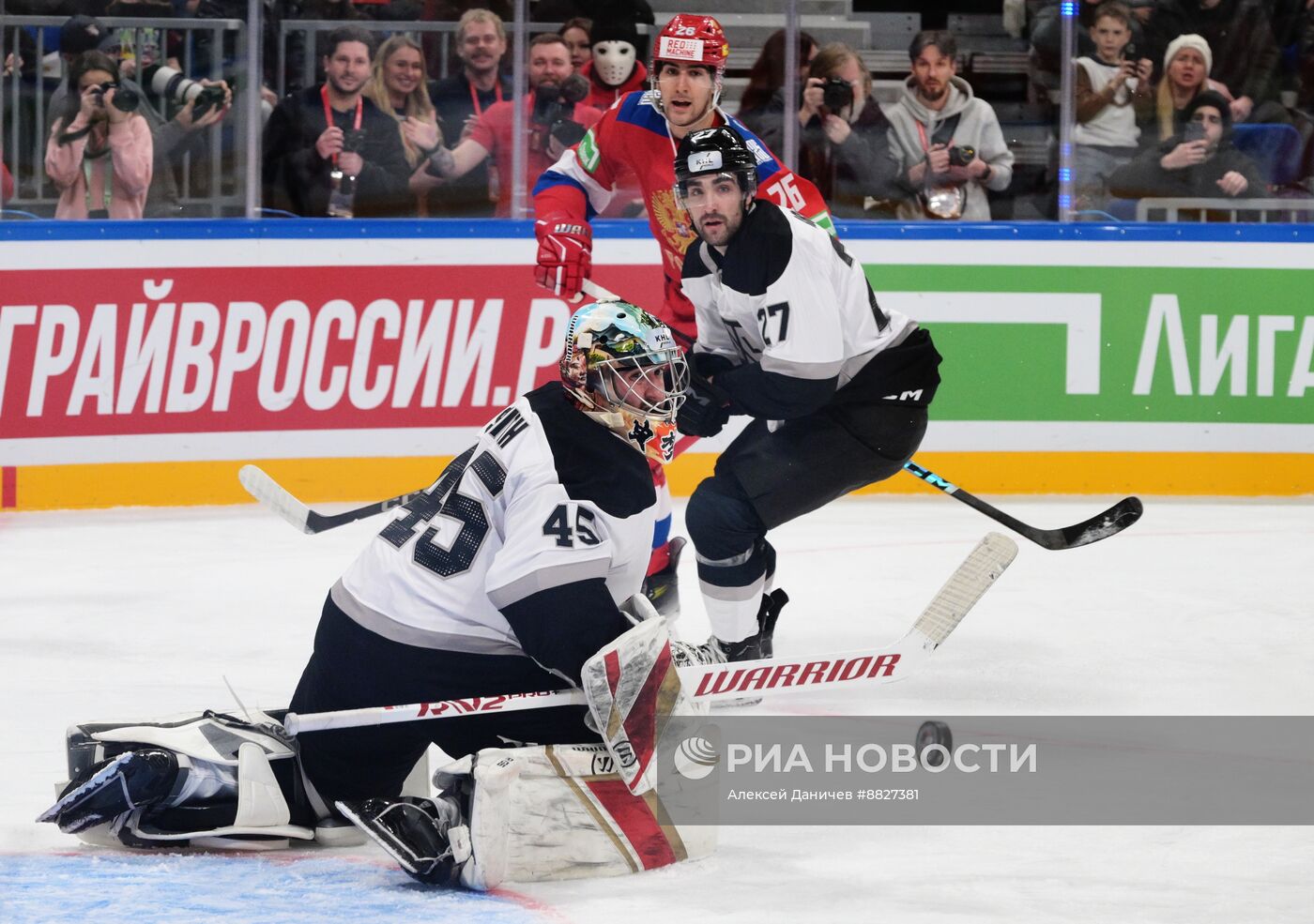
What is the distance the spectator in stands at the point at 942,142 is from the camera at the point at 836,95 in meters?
0.15

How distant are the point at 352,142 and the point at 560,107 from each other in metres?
0.68

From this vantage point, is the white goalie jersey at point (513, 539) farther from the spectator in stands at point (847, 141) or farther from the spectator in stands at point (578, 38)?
the spectator in stands at point (847, 141)

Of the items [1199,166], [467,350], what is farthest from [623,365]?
[1199,166]

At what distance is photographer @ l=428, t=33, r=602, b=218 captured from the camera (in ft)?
20.0

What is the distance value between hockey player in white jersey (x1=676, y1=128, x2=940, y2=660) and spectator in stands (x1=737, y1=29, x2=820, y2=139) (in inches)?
100

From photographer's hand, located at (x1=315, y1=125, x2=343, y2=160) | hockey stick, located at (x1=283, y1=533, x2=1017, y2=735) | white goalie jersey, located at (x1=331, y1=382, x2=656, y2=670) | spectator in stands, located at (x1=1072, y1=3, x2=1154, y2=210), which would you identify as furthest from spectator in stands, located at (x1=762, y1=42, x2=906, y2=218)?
white goalie jersey, located at (x1=331, y1=382, x2=656, y2=670)

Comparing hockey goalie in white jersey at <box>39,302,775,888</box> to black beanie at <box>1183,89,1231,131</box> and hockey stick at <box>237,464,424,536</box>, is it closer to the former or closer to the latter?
hockey stick at <box>237,464,424,536</box>

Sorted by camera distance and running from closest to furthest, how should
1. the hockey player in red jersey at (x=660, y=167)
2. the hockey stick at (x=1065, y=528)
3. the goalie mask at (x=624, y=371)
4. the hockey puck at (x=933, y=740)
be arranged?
the goalie mask at (x=624, y=371) < the hockey puck at (x=933, y=740) < the hockey stick at (x=1065, y=528) < the hockey player in red jersey at (x=660, y=167)

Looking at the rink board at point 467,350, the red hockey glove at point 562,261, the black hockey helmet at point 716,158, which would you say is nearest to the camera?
the black hockey helmet at point 716,158

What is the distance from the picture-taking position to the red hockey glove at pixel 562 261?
416 cm

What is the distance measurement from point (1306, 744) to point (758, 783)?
1074 millimetres

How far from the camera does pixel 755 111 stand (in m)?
6.21

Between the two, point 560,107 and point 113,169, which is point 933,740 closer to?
point 560,107

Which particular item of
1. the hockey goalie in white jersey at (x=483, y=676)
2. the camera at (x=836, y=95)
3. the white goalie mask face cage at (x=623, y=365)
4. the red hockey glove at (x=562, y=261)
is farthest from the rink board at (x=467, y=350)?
the white goalie mask face cage at (x=623, y=365)
